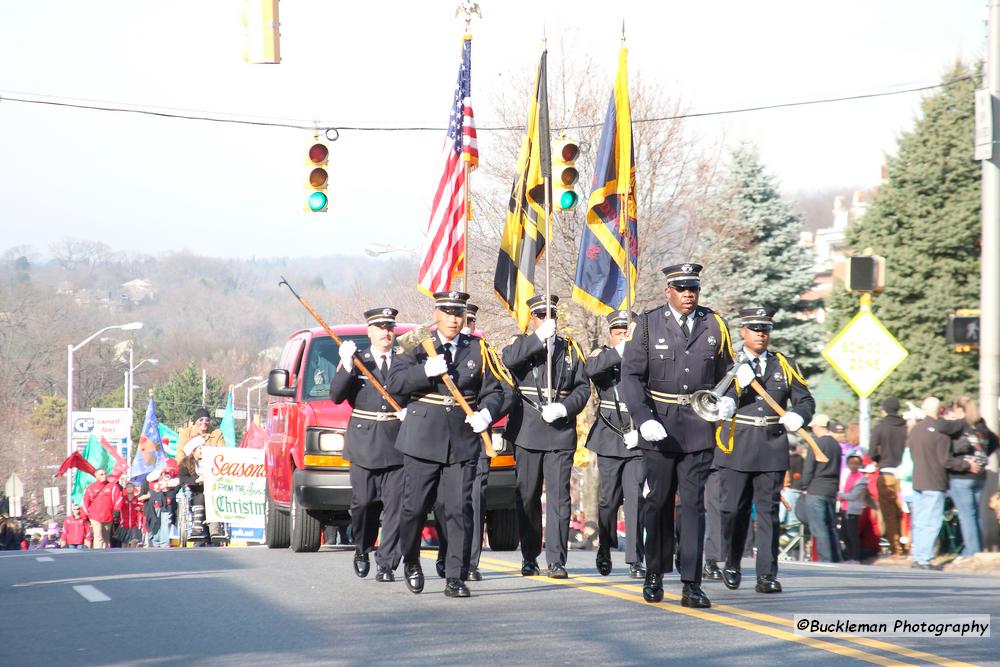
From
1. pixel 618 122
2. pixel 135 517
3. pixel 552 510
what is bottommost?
pixel 135 517

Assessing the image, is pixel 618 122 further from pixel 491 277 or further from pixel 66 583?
pixel 491 277

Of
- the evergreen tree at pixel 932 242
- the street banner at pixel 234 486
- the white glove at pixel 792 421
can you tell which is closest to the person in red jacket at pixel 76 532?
the street banner at pixel 234 486

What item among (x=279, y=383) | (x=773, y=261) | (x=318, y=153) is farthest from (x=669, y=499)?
(x=773, y=261)

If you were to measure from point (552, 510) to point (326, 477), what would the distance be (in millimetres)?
3075

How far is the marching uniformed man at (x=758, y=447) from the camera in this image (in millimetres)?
11305

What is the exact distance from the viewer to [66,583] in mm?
12820

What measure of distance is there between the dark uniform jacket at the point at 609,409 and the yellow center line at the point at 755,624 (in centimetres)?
109

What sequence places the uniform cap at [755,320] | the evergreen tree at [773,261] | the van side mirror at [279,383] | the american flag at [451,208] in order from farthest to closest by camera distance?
the evergreen tree at [773,261] → the american flag at [451,208] → the van side mirror at [279,383] → the uniform cap at [755,320]

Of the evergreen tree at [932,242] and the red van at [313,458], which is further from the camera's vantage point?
the evergreen tree at [932,242]

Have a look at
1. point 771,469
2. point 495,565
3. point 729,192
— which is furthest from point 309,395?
point 729,192

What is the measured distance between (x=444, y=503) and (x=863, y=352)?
9270 millimetres

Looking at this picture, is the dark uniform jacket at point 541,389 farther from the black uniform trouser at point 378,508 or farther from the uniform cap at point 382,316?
the black uniform trouser at point 378,508

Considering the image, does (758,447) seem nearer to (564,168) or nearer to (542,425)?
(542,425)

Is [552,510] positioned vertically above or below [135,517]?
above
